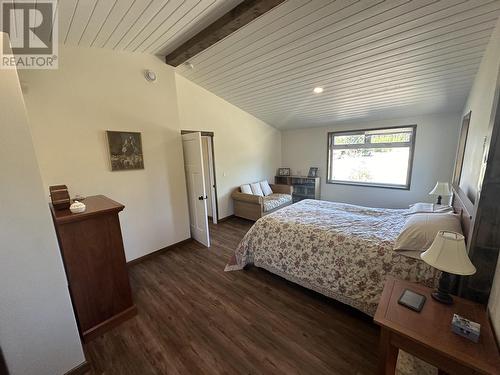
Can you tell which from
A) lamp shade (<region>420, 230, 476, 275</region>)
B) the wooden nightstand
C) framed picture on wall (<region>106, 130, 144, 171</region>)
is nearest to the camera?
the wooden nightstand

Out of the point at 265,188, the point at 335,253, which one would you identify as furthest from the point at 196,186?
the point at 265,188

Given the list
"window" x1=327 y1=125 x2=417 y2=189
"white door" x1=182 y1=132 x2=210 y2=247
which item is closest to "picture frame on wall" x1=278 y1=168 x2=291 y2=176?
"window" x1=327 y1=125 x2=417 y2=189

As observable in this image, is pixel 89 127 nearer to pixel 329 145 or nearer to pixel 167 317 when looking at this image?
pixel 167 317

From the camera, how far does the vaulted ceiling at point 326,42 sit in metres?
1.80

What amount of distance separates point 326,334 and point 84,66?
149 inches

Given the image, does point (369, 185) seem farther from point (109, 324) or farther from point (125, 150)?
point (109, 324)

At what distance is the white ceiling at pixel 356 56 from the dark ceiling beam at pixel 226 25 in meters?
0.19

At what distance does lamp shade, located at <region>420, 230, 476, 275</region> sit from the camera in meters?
1.05

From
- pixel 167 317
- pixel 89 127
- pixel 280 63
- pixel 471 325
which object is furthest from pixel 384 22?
pixel 167 317

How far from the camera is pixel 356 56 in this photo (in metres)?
2.41

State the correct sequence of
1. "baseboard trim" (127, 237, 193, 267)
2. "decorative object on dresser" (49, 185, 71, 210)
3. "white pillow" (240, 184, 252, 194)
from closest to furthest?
"decorative object on dresser" (49, 185, 71, 210) < "baseboard trim" (127, 237, 193, 267) < "white pillow" (240, 184, 252, 194)

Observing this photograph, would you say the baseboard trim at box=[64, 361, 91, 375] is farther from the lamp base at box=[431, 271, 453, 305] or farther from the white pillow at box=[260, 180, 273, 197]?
the white pillow at box=[260, 180, 273, 197]

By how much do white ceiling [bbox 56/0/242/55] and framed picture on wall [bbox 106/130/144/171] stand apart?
39.9 inches

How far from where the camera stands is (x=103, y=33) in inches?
83.5
